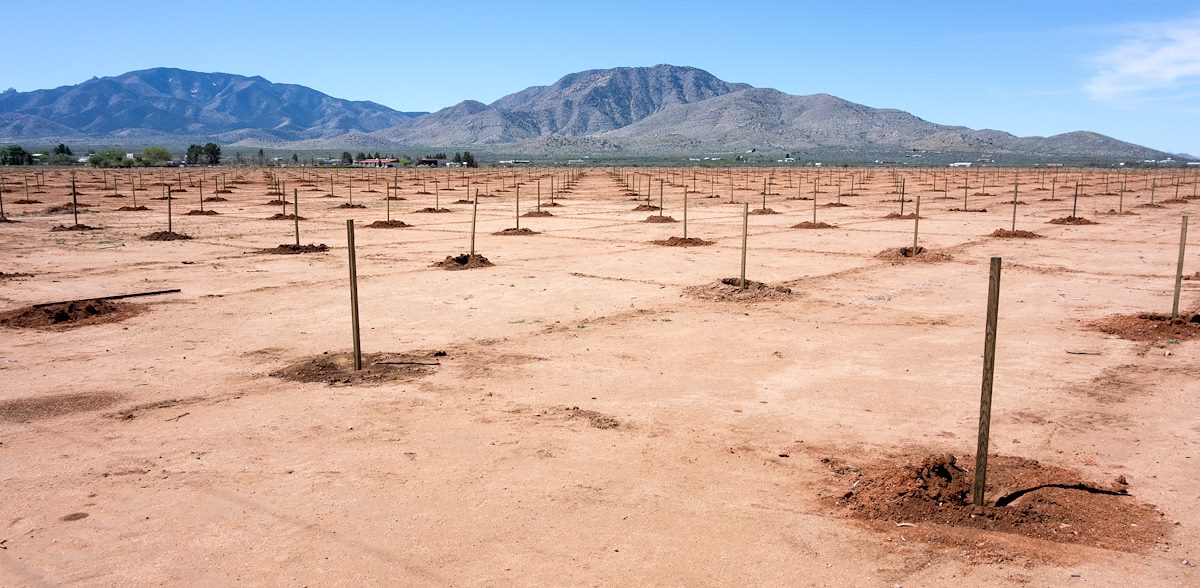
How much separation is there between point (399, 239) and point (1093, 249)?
60.2ft

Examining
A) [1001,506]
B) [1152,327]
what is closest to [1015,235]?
[1152,327]

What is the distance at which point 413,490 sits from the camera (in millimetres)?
6270

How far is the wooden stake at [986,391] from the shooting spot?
18.4 feet

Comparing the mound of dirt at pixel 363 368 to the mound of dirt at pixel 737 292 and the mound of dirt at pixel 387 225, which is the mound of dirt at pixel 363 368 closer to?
the mound of dirt at pixel 737 292

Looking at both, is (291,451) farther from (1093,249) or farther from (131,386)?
(1093,249)

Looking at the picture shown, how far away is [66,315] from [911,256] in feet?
53.7

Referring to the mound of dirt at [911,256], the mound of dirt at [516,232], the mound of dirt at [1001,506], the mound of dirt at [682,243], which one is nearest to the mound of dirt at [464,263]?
the mound of dirt at [682,243]

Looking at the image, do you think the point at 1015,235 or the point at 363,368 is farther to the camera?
the point at 1015,235

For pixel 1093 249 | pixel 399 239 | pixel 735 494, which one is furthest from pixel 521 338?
pixel 1093 249

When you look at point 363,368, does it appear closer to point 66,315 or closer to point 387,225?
point 66,315

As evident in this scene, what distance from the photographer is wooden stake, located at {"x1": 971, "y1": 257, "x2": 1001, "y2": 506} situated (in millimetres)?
5605

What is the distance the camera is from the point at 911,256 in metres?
19.7

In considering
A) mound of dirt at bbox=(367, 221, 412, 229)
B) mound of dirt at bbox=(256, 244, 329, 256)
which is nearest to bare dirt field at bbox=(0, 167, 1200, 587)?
mound of dirt at bbox=(256, 244, 329, 256)

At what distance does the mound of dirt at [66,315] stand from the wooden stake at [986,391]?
11567 mm
